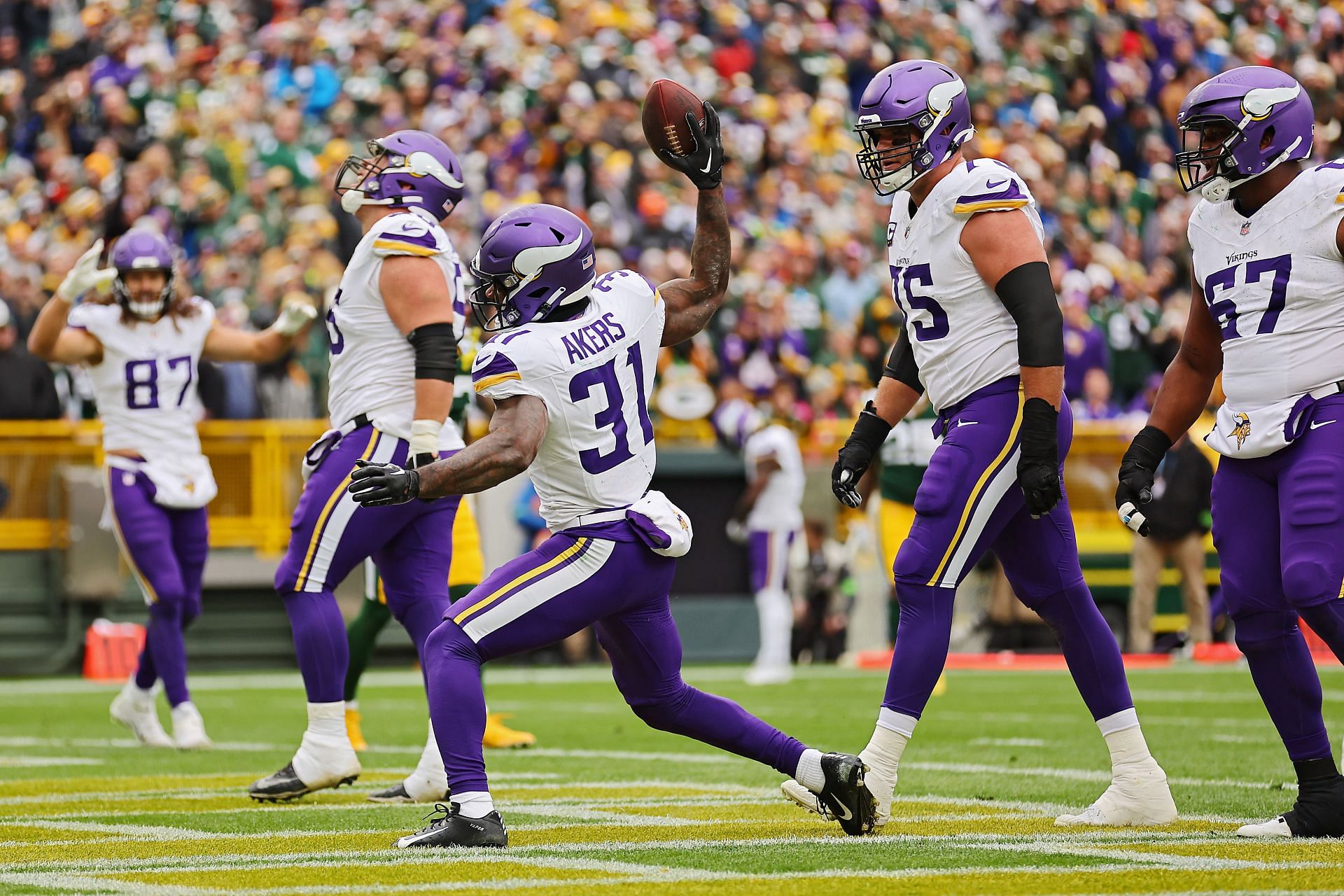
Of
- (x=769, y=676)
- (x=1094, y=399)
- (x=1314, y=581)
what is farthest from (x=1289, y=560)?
(x=1094, y=399)

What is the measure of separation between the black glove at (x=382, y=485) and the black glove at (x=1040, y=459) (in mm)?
1565

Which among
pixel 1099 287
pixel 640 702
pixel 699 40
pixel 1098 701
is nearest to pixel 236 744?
pixel 640 702

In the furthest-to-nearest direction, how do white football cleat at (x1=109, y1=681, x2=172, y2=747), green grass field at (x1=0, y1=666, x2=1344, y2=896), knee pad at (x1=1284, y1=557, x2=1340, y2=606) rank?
white football cleat at (x1=109, y1=681, x2=172, y2=747)
knee pad at (x1=1284, y1=557, x2=1340, y2=606)
green grass field at (x1=0, y1=666, x2=1344, y2=896)

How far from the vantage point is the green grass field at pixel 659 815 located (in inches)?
167

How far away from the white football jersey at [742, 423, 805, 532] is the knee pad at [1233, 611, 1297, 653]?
846cm

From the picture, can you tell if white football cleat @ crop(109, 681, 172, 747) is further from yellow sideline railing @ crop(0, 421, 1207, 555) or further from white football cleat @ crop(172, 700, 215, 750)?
yellow sideline railing @ crop(0, 421, 1207, 555)

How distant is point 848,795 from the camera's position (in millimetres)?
4992

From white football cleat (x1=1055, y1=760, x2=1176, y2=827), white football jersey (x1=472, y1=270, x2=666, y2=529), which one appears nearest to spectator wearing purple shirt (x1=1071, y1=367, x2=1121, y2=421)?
white football cleat (x1=1055, y1=760, x2=1176, y2=827)

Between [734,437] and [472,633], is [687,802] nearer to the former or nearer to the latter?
[472,633]

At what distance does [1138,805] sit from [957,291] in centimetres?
145

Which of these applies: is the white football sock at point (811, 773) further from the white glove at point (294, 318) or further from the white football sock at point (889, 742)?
the white glove at point (294, 318)

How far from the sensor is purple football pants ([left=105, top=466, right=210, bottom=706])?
338 inches

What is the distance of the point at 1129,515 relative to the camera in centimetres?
524

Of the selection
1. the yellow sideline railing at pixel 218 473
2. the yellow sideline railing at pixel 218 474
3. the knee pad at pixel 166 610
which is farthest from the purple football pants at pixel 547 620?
the yellow sideline railing at pixel 218 473
